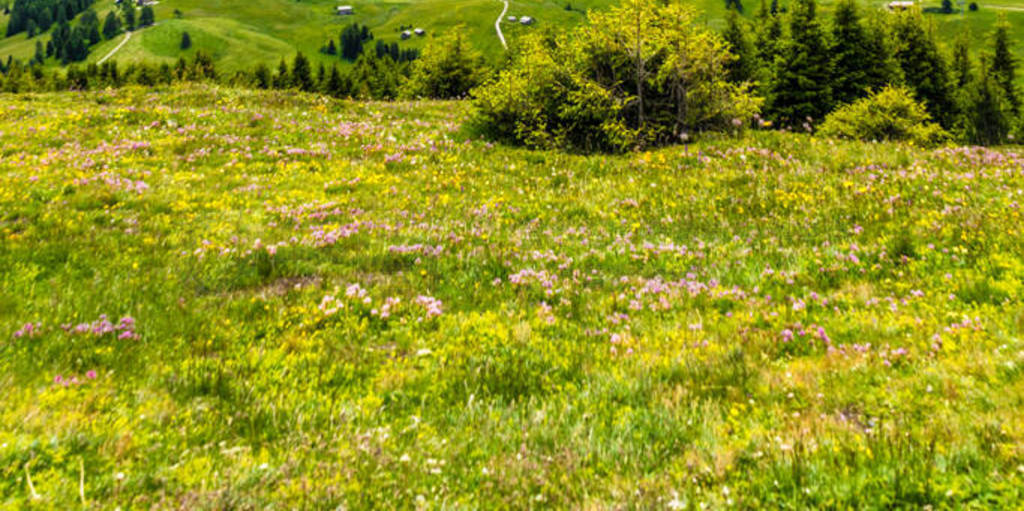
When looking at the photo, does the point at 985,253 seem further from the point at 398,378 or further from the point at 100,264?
the point at 100,264

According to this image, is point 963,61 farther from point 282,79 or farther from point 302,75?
point 282,79

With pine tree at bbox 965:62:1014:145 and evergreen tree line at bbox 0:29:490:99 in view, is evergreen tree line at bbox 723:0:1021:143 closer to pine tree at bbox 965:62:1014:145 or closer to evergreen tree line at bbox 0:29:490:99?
pine tree at bbox 965:62:1014:145

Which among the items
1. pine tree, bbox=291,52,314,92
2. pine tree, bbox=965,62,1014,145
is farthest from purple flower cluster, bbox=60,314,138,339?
pine tree, bbox=291,52,314,92

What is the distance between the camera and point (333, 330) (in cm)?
597

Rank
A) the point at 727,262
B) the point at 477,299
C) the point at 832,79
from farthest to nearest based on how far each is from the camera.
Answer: the point at 832,79 < the point at 727,262 < the point at 477,299

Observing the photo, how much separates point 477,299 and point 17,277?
637 cm

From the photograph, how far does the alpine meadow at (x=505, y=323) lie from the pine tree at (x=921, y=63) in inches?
2059

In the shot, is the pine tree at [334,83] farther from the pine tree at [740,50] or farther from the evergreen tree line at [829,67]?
the pine tree at [740,50]

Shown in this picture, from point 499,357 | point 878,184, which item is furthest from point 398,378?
point 878,184

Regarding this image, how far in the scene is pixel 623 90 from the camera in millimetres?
18406

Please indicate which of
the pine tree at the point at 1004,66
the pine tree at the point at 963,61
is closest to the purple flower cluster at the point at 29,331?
the pine tree at the point at 963,61

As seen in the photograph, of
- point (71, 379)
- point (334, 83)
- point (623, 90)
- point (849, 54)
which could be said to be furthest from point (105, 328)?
point (334, 83)

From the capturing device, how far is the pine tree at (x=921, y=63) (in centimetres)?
5200

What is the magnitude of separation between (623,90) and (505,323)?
14.8 m
